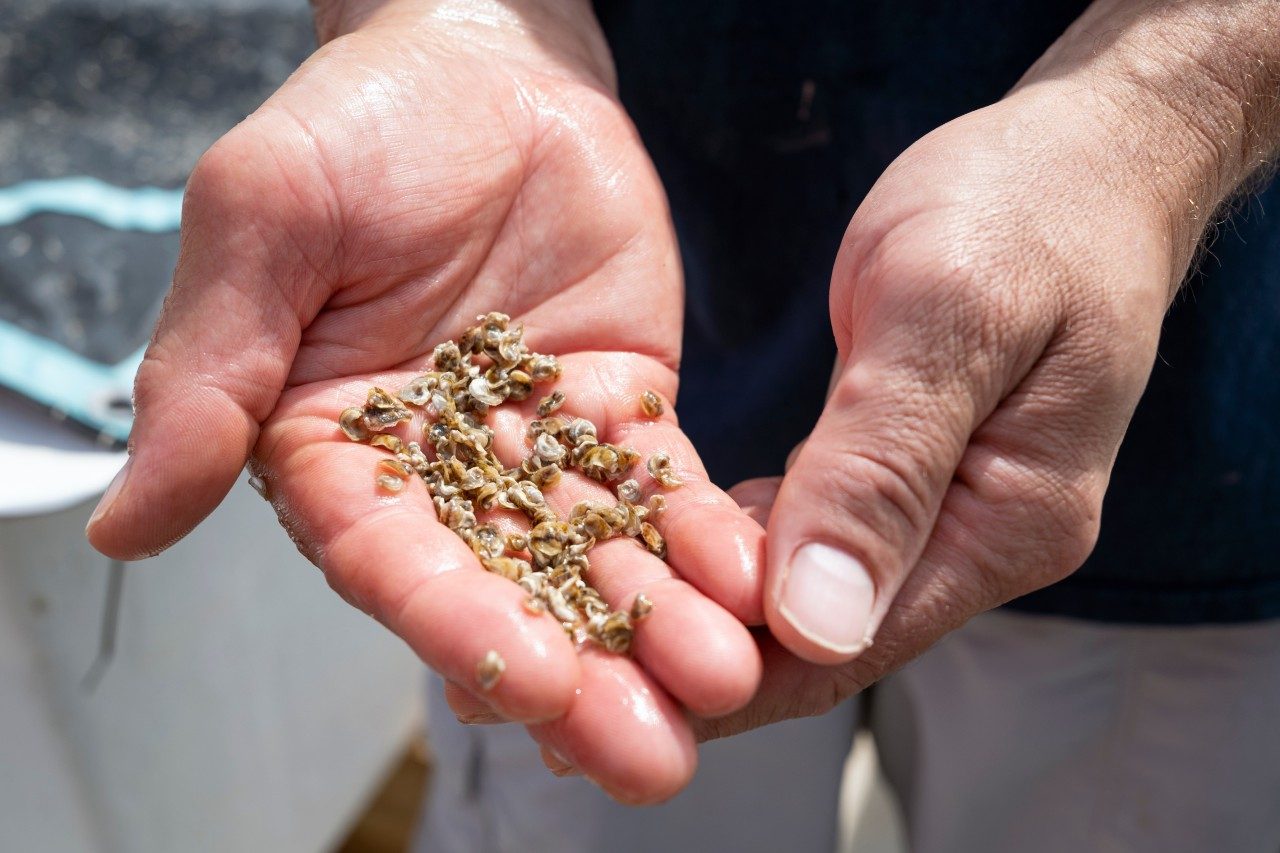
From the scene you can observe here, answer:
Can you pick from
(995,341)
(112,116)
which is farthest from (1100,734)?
(112,116)

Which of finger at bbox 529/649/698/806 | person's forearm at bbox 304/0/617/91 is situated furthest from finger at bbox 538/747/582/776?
person's forearm at bbox 304/0/617/91

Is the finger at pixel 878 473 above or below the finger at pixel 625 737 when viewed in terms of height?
above

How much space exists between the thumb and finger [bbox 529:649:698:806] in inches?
5.2

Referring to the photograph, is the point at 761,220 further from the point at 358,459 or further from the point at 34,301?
the point at 34,301

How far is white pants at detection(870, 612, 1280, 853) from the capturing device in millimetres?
1536

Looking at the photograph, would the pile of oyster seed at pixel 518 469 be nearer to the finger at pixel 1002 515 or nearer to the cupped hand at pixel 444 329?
the cupped hand at pixel 444 329

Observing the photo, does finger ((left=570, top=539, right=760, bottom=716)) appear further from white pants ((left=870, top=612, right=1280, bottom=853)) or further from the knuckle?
white pants ((left=870, top=612, right=1280, bottom=853))

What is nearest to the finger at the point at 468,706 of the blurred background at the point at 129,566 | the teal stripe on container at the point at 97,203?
the blurred background at the point at 129,566

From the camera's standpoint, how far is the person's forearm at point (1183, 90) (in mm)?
1093

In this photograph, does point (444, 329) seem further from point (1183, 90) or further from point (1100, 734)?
point (1100, 734)

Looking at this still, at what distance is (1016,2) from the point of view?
1.33 metres

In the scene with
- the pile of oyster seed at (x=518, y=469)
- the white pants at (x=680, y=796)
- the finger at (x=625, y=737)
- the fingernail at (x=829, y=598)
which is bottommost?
the white pants at (x=680, y=796)

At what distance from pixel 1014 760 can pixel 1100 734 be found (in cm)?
14

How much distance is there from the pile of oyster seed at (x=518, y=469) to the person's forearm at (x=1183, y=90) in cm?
59
